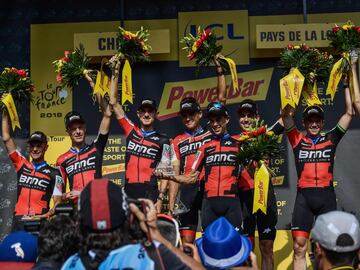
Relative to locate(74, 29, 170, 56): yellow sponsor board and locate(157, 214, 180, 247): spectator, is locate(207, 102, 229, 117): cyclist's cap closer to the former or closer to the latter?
locate(74, 29, 170, 56): yellow sponsor board

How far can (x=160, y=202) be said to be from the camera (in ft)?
19.9

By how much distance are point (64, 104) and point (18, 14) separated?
129 cm

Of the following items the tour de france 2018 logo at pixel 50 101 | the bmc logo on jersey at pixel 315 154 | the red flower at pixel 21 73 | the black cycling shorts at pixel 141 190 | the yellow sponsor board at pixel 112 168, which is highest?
the red flower at pixel 21 73

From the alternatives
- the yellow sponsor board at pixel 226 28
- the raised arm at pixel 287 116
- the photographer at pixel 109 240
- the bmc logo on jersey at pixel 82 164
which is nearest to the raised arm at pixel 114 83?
the bmc logo on jersey at pixel 82 164

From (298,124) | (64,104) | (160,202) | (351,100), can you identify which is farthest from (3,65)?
(351,100)

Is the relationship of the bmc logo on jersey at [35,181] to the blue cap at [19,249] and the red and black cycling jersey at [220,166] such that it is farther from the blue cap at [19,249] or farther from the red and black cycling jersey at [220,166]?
the blue cap at [19,249]

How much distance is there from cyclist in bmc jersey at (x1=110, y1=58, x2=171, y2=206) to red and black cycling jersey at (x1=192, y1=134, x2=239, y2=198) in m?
0.37

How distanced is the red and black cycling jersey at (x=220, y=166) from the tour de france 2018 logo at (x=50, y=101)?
7.10 feet

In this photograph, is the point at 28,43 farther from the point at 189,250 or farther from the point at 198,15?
the point at 189,250

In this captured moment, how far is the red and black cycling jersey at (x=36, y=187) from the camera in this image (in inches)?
244

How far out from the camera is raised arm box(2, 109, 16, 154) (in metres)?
6.39

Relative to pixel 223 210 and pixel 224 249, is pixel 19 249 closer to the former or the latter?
pixel 224 249

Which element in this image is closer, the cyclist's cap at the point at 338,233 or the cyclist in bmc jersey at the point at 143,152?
the cyclist's cap at the point at 338,233

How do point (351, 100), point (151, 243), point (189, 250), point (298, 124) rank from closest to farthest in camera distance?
point (151, 243) < point (189, 250) < point (351, 100) < point (298, 124)
